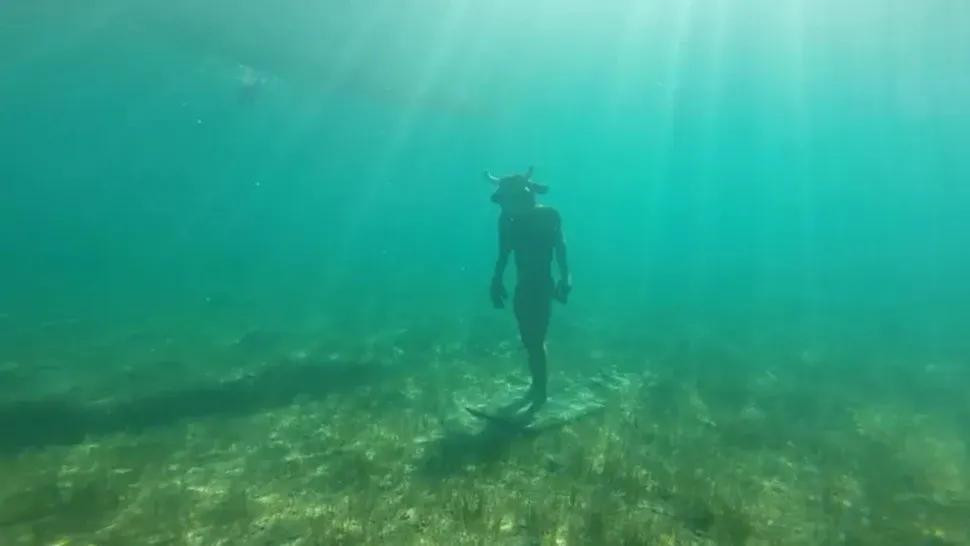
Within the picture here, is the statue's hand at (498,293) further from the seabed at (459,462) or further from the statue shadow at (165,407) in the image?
the statue shadow at (165,407)

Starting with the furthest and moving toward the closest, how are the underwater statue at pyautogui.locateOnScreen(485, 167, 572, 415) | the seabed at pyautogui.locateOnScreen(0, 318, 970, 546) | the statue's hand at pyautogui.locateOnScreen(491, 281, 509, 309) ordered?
1. the statue's hand at pyautogui.locateOnScreen(491, 281, 509, 309)
2. the underwater statue at pyautogui.locateOnScreen(485, 167, 572, 415)
3. the seabed at pyautogui.locateOnScreen(0, 318, 970, 546)

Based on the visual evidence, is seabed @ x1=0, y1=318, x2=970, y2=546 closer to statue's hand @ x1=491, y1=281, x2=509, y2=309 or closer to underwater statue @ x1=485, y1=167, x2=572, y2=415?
underwater statue @ x1=485, y1=167, x2=572, y2=415

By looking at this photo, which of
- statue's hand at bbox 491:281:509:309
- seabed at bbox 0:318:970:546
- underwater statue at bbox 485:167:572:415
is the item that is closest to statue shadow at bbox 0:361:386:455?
seabed at bbox 0:318:970:546

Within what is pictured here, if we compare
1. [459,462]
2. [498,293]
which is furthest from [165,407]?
A: [498,293]

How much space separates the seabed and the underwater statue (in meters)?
1.93

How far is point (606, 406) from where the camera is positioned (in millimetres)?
12555

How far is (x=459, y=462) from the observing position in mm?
9445

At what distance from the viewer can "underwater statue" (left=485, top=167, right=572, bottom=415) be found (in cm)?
1146

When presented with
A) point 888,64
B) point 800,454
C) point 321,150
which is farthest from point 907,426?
point 321,150

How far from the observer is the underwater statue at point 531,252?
1146 cm

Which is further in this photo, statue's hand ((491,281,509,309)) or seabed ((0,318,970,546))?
statue's hand ((491,281,509,309))

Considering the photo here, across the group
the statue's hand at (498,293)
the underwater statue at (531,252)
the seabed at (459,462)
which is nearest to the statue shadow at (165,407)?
the seabed at (459,462)

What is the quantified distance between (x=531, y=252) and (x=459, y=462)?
4.07m

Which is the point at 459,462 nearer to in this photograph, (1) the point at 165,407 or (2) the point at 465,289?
(1) the point at 165,407
